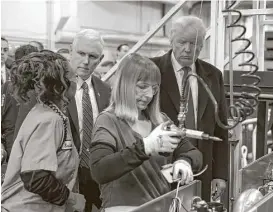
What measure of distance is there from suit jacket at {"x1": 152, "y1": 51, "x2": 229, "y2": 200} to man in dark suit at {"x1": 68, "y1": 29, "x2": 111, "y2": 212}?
0.53 feet

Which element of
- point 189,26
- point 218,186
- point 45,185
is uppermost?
point 189,26

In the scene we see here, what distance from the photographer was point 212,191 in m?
1.50

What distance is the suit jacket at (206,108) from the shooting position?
1.39 m

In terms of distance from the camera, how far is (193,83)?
142 cm

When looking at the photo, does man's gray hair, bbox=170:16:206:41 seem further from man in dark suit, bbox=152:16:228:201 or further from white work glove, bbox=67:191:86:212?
white work glove, bbox=67:191:86:212

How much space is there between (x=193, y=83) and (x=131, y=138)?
0.35 meters

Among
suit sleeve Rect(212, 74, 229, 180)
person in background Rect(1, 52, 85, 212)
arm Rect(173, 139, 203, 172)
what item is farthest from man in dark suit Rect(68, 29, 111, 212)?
suit sleeve Rect(212, 74, 229, 180)

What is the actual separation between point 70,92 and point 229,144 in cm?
59

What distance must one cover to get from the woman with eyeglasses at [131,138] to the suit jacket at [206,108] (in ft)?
0.61

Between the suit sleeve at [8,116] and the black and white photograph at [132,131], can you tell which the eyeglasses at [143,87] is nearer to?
the black and white photograph at [132,131]

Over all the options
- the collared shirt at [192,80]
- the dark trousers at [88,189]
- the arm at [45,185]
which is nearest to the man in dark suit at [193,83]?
the collared shirt at [192,80]

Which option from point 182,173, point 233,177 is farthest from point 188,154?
point 233,177

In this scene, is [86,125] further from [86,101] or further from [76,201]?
[76,201]

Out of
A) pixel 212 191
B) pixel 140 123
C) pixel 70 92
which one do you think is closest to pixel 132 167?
pixel 140 123
